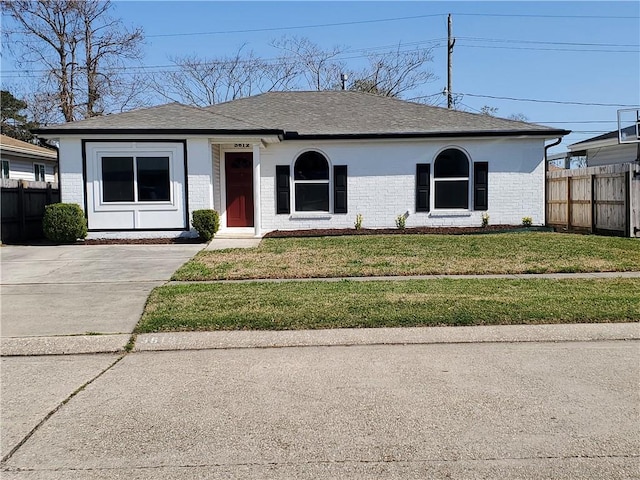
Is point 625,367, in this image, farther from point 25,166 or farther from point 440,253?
point 25,166

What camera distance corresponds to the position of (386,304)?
8.18 metres

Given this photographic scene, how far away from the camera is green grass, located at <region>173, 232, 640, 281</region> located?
36.4 ft

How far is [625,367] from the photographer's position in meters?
5.79

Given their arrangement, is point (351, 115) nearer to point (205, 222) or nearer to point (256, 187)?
point (256, 187)

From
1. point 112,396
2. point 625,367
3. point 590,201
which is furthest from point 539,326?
point 590,201

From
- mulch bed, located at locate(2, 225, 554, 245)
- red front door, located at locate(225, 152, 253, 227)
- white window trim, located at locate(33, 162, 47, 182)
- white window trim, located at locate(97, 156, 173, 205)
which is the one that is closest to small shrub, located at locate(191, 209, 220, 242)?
mulch bed, located at locate(2, 225, 554, 245)

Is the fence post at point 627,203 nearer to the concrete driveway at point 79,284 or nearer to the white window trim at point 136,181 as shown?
the concrete driveway at point 79,284

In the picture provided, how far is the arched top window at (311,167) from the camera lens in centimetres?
1892

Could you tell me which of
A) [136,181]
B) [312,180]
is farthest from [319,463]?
[312,180]

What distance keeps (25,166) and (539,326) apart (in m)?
27.2

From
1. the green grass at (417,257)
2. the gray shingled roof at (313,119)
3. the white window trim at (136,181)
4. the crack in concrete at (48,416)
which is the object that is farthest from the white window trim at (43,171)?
the crack in concrete at (48,416)

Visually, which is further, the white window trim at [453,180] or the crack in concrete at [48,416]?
the white window trim at [453,180]

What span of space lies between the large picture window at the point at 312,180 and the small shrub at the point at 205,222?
348cm

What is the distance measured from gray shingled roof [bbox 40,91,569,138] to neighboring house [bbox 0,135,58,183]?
10.3m
